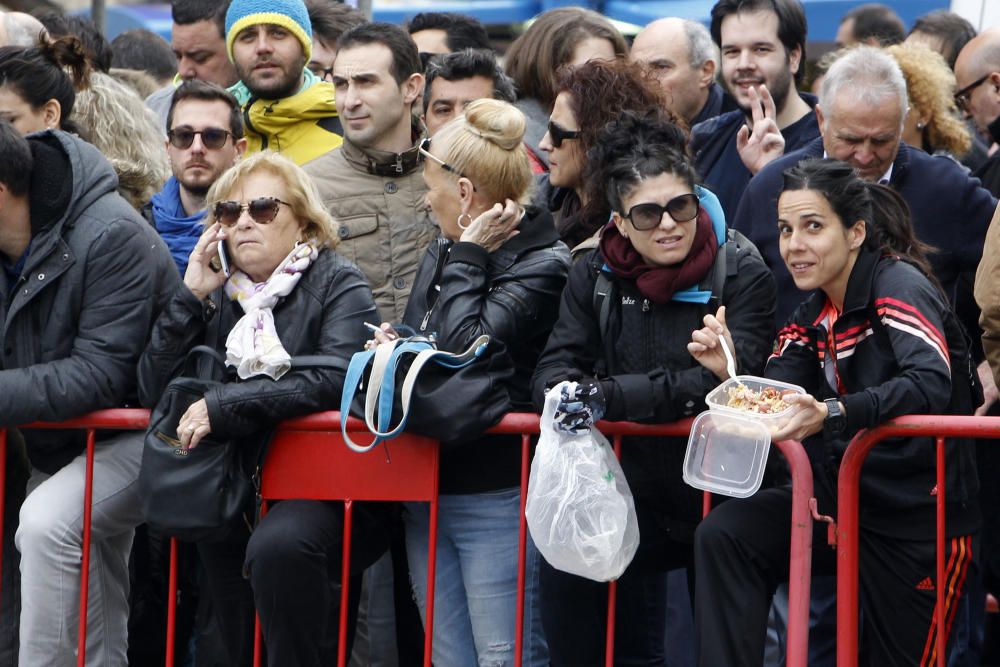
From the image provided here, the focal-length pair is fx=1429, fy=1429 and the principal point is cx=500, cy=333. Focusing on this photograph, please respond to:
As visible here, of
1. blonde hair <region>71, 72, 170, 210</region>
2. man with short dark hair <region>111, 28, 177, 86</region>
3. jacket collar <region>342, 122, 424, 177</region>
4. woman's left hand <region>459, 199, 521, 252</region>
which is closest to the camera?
woman's left hand <region>459, 199, 521, 252</region>

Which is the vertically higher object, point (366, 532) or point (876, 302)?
point (876, 302)

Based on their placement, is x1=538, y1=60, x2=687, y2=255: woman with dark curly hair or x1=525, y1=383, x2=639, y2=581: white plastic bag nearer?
x1=525, y1=383, x2=639, y2=581: white plastic bag

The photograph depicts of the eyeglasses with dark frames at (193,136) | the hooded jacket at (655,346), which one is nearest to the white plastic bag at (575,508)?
the hooded jacket at (655,346)

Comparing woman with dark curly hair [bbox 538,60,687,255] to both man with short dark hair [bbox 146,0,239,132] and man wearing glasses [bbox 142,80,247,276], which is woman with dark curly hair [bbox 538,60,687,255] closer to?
man wearing glasses [bbox 142,80,247,276]

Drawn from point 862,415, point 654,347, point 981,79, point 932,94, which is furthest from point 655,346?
point 981,79

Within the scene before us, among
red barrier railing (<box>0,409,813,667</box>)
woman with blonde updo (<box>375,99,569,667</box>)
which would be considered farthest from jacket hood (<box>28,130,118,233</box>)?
woman with blonde updo (<box>375,99,569,667</box>)

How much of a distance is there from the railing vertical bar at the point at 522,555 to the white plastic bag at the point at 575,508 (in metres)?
0.18

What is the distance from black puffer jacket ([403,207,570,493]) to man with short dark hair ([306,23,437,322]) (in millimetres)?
693

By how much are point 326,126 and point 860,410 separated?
3035 millimetres

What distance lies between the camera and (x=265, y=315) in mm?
4430

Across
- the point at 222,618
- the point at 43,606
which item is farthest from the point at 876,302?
the point at 43,606

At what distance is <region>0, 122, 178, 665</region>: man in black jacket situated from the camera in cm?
451

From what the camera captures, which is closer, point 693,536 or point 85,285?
point 693,536

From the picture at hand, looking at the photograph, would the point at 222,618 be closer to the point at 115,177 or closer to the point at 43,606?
the point at 43,606
